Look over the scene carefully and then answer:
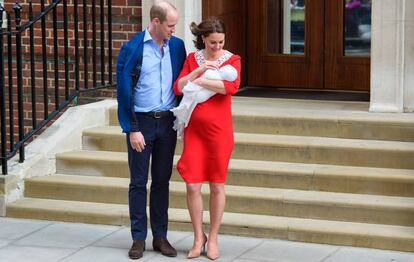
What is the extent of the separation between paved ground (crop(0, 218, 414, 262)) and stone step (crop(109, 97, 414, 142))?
→ 126 centimetres

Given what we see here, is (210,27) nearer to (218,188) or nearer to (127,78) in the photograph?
(127,78)

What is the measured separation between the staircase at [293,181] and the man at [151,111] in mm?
614

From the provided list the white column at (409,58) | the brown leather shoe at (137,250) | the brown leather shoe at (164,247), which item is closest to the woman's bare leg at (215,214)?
the brown leather shoe at (164,247)

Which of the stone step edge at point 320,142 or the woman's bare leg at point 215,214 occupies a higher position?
the stone step edge at point 320,142

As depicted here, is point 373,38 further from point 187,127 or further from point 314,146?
point 187,127

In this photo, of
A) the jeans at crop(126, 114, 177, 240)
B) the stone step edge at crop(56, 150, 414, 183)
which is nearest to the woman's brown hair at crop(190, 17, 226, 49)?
the jeans at crop(126, 114, 177, 240)

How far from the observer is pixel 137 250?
7430mm

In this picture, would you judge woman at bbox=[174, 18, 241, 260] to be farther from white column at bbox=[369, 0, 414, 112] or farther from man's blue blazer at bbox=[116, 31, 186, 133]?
white column at bbox=[369, 0, 414, 112]

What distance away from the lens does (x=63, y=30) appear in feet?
32.0

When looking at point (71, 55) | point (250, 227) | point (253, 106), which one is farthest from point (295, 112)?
point (71, 55)

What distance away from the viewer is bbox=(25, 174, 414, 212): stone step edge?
25.5ft

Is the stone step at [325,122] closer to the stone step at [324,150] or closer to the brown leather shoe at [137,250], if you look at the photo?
the stone step at [324,150]

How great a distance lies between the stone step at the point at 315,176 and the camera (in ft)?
26.1

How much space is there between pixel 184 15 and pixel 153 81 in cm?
225
